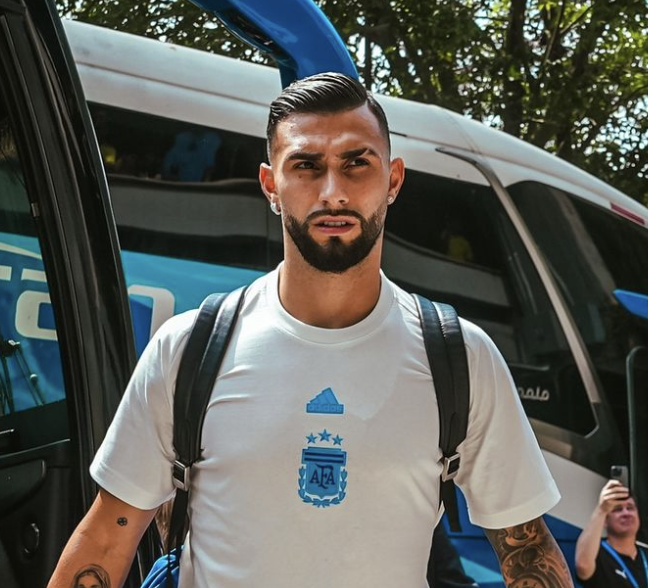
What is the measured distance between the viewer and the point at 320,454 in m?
1.67

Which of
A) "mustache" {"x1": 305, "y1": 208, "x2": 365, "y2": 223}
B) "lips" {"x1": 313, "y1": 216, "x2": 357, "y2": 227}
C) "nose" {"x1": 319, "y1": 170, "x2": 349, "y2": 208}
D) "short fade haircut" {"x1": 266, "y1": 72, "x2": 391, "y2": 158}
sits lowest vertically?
"lips" {"x1": 313, "y1": 216, "x2": 357, "y2": 227}

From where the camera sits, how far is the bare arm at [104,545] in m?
1.76

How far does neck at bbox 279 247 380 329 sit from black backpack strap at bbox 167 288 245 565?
0.35ft

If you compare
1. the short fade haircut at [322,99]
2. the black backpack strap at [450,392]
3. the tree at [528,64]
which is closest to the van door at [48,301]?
the short fade haircut at [322,99]

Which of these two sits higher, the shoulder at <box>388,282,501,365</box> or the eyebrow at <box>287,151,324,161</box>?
the eyebrow at <box>287,151,324,161</box>

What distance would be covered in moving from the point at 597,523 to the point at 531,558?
305cm

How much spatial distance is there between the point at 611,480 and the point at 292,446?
3.47 m

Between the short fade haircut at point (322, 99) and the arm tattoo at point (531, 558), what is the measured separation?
2.20 feet

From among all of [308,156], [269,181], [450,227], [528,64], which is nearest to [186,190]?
[450,227]

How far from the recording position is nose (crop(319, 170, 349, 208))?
178 cm

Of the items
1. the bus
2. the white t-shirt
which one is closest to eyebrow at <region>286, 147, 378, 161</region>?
the white t-shirt

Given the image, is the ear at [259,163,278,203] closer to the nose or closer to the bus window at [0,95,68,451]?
the nose

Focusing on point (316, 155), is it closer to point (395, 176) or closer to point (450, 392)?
point (395, 176)

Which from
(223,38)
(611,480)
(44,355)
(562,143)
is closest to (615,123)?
(562,143)
